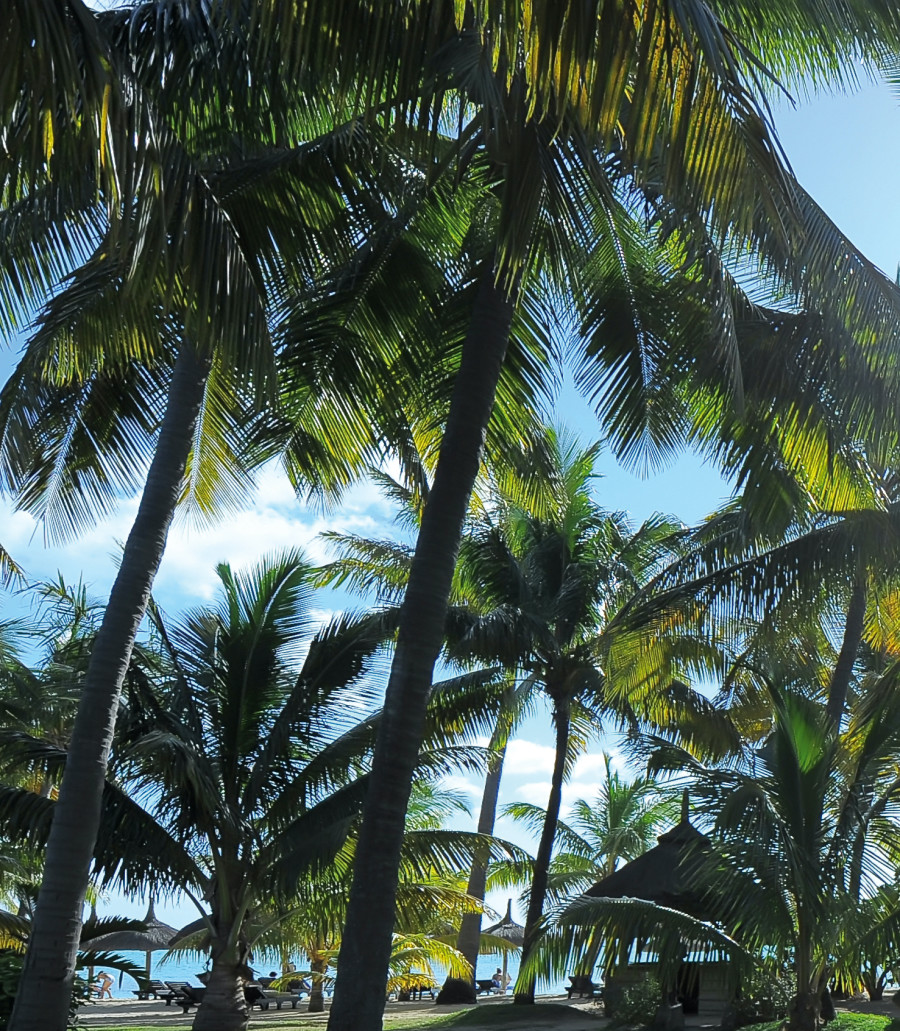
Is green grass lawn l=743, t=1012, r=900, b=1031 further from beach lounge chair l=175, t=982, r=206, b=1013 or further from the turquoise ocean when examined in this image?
beach lounge chair l=175, t=982, r=206, b=1013

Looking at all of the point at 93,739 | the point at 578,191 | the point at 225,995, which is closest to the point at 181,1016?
the point at 225,995

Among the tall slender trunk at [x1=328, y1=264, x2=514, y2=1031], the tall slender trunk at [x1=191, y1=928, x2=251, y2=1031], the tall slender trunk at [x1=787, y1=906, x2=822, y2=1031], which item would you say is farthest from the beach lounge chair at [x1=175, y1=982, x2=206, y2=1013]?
the tall slender trunk at [x1=328, y1=264, x2=514, y2=1031]

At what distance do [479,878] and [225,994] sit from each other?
1429 cm

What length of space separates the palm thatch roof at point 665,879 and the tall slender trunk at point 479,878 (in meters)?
6.23

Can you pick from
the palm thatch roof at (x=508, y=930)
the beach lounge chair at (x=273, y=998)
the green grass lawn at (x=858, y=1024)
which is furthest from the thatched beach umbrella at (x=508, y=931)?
the green grass lawn at (x=858, y=1024)

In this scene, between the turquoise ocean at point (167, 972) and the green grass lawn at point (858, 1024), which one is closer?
the green grass lawn at point (858, 1024)

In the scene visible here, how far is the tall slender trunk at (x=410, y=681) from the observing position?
6.57m

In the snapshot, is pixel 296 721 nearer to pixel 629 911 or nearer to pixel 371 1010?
pixel 629 911

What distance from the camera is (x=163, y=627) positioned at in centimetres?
1431

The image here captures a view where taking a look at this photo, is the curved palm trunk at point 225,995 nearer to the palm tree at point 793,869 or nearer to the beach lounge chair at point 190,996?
the palm tree at point 793,869

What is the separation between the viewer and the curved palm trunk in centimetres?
1301

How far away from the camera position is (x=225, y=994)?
1329 cm

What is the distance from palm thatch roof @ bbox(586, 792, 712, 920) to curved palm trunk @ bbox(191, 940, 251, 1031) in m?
5.07

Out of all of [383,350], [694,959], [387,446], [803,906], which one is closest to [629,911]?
[694,959]
